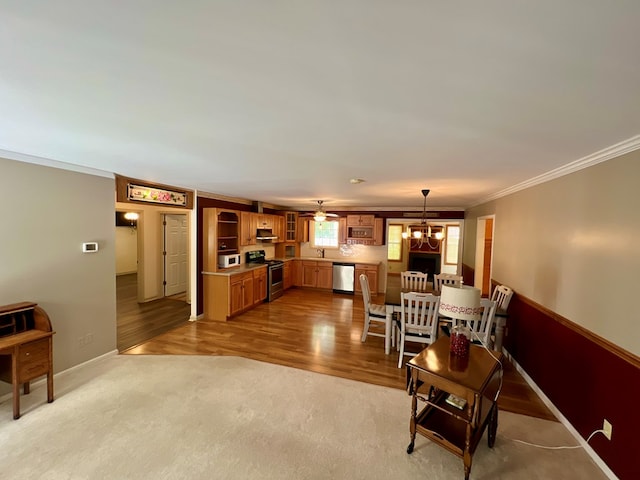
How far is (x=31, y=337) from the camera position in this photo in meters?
2.55

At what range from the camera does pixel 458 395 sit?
6.24ft

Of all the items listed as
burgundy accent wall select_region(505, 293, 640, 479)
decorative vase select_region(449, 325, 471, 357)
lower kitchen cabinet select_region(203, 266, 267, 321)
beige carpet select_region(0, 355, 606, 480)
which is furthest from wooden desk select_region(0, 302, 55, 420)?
burgundy accent wall select_region(505, 293, 640, 479)

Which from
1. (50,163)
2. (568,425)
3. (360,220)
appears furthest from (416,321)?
(50,163)

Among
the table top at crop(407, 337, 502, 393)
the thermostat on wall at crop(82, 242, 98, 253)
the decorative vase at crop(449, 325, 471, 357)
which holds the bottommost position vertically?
the table top at crop(407, 337, 502, 393)

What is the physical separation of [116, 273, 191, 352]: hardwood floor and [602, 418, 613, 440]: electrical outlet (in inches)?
208

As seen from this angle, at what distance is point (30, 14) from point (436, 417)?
320cm

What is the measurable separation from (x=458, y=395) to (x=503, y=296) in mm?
2619

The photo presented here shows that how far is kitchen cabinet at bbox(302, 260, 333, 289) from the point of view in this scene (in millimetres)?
7582

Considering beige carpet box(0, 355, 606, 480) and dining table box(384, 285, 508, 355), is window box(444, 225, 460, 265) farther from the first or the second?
beige carpet box(0, 355, 606, 480)

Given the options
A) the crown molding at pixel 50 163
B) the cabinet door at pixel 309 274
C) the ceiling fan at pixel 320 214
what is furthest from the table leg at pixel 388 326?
the crown molding at pixel 50 163

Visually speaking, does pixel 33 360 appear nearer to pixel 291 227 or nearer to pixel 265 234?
pixel 265 234

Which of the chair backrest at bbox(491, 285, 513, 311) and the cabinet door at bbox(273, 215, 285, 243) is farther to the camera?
the cabinet door at bbox(273, 215, 285, 243)

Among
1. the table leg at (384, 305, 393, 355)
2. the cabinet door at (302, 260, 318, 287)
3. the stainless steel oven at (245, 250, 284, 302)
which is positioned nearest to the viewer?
the table leg at (384, 305, 393, 355)

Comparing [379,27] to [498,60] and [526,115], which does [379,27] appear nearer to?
[498,60]
